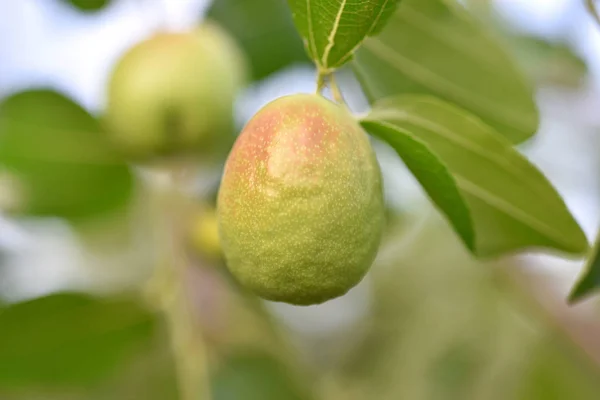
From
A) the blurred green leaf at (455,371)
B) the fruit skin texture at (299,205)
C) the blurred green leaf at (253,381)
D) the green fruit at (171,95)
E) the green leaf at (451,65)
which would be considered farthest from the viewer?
the blurred green leaf at (455,371)

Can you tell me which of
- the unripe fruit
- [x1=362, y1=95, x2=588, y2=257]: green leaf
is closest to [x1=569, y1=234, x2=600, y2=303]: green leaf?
[x1=362, y1=95, x2=588, y2=257]: green leaf

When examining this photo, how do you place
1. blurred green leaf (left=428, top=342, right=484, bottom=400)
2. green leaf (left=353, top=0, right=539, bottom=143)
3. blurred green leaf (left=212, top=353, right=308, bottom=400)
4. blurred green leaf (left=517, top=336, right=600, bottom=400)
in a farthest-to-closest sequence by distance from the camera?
blurred green leaf (left=428, top=342, right=484, bottom=400), blurred green leaf (left=517, top=336, right=600, bottom=400), blurred green leaf (left=212, top=353, right=308, bottom=400), green leaf (left=353, top=0, right=539, bottom=143)

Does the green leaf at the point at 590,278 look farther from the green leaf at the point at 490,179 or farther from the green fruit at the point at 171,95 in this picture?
the green fruit at the point at 171,95

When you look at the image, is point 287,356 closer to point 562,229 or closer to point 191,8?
point 191,8

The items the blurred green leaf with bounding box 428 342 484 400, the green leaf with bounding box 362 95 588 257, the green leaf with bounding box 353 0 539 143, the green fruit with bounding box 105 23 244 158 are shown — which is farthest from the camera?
the blurred green leaf with bounding box 428 342 484 400

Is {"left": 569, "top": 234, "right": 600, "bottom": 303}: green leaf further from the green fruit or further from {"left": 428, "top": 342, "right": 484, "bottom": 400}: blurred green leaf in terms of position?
{"left": 428, "top": 342, "right": 484, "bottom": 400}: blurred green leaf

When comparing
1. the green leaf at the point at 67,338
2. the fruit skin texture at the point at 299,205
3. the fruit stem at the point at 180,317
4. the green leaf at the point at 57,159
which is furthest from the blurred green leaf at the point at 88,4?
the fruit skin texture at the point at 299,205
